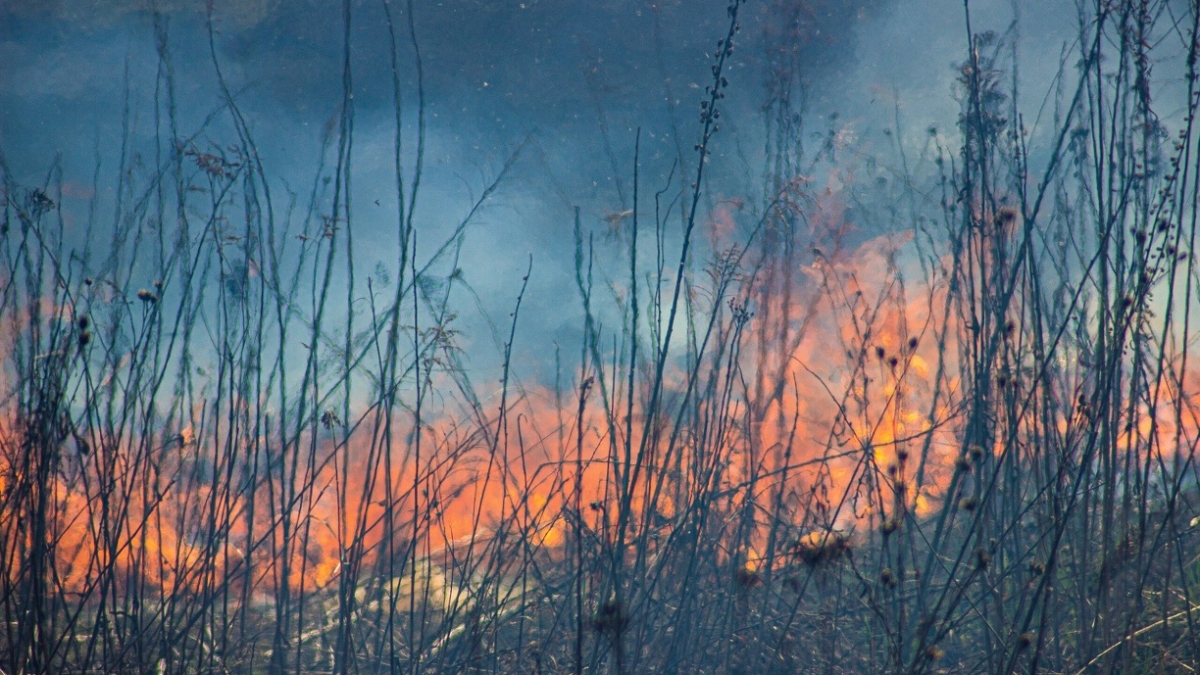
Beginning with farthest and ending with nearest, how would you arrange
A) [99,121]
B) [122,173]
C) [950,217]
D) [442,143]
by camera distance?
[442,143], [99,121], [950,217], [122,173]

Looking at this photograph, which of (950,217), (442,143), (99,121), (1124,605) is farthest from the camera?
(442,143)

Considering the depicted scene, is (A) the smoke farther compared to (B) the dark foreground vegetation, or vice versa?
(A) the smoke

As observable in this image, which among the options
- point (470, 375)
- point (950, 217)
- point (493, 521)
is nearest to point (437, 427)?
point (470, 375)

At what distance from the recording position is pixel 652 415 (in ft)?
4.36

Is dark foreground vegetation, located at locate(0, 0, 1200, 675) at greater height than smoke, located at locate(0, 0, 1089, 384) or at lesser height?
lesser

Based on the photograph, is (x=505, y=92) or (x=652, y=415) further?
(x=505, y=92)

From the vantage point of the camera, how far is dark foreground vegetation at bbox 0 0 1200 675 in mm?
1304

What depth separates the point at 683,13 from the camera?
2166 mm

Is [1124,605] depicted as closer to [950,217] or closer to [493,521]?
[950,217]

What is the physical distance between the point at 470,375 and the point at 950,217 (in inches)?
50.6

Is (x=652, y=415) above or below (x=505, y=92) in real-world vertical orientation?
below

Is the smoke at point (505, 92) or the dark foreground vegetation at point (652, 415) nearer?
the dark foreground vegetation at point (652, 415)

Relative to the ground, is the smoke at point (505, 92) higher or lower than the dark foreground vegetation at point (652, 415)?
higher

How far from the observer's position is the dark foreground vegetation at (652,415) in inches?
51.3
